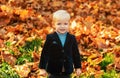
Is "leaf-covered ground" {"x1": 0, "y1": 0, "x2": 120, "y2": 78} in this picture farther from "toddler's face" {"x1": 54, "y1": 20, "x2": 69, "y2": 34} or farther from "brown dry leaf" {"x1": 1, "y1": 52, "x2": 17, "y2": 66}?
"toddler's face" {"x1": 54, "y1": 20, "x2": 69, "y2": 34}

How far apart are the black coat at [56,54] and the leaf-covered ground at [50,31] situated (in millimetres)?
1906

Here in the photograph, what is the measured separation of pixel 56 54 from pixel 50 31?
3.96 m

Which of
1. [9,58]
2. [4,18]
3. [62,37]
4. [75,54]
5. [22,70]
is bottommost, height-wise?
[22,70]

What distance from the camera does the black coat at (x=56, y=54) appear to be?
223 inches

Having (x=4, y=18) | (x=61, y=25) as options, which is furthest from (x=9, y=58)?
(x=61, y=25)

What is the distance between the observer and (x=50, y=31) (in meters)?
9.63

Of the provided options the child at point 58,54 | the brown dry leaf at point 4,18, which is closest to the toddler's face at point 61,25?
the child at point 58,54

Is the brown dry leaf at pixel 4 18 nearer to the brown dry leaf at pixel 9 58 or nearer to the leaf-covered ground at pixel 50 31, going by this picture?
the leaf-covered ground at pixel 50 31

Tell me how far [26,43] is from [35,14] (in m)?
2.06

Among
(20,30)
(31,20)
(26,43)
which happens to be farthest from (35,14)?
(26,43)

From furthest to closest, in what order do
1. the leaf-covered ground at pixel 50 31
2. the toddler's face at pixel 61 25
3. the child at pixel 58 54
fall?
the leaf-covered ground at pixel 50 31
the child at pixel 58 54
the toddler's face at pixel 61 25

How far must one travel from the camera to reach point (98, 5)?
1259cm

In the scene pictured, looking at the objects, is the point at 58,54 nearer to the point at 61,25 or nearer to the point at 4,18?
the point at 61,25

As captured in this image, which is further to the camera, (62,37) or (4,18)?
(4,18)
